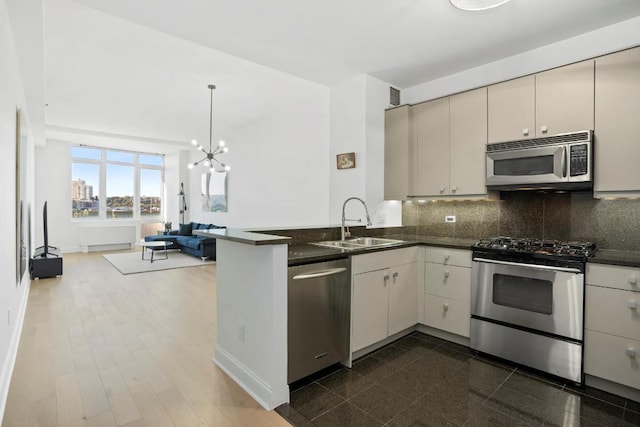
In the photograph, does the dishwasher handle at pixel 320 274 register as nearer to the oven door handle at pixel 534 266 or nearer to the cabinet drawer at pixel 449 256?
the cabinet drawer at pixel 449 256

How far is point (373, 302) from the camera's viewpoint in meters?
2.76

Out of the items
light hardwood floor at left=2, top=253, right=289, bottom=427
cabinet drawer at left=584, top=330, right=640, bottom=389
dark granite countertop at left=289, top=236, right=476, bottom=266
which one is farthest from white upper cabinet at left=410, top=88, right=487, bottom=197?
light hardwood floor at left=2, top=253, right=289, bottom=427

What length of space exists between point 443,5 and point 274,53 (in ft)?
5.32

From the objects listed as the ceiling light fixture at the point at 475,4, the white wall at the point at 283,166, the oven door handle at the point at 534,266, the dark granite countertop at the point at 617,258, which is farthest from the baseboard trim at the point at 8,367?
the dark granite countertop at the point at 617,258

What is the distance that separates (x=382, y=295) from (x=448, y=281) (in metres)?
0.70

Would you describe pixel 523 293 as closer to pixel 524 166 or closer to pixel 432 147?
pixel 524 166

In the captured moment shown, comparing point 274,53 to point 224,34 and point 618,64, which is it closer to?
point 224,34

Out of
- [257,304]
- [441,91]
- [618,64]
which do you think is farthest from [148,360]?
[618,64]

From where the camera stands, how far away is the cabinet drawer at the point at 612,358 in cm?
212

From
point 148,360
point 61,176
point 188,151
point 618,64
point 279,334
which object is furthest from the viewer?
point 188,151

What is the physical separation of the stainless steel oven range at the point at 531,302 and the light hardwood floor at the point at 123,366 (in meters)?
1.90

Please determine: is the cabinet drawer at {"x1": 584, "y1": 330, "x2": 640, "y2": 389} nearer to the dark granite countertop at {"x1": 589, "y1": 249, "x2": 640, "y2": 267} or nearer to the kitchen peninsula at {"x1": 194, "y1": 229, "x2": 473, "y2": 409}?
the dark granite countertop at {"x1": 589, "y1": 249, "x2": 640, "y2": 267}

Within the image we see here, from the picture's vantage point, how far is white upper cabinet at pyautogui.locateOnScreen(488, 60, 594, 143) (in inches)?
101

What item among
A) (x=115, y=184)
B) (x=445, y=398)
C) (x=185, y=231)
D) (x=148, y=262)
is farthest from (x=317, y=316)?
(x=115, y=184)
